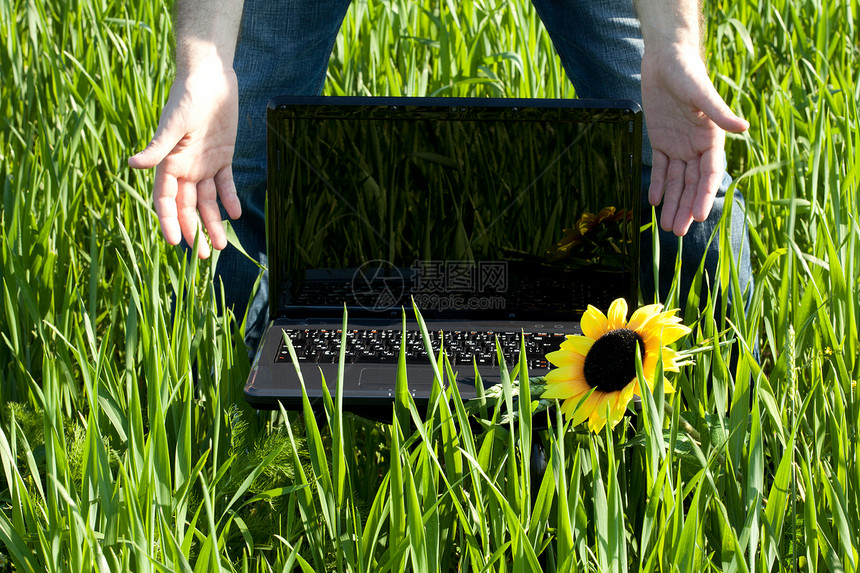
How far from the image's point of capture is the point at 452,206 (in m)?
1.10

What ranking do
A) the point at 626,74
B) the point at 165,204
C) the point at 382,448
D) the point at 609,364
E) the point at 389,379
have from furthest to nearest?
the point at 626,74 → the point at 382,448 → the point at 165,204 → the point at 389,379 → the point at 609,364

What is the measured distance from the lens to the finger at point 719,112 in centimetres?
93

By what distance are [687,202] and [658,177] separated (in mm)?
72

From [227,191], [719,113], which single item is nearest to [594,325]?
[719,113]

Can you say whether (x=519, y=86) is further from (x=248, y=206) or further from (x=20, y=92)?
(x=20, y=92)

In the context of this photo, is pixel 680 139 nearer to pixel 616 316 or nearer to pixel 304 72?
pixel 616 316

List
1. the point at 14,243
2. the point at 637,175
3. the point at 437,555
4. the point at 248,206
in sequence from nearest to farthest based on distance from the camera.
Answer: the point at 437,555 → the point at 637,175 → the point at 14,243 → the point at 248,206

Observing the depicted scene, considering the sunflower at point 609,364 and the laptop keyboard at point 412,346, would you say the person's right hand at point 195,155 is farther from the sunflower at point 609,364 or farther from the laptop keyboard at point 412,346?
the sunflower at point 609,364

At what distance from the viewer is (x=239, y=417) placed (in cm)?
96

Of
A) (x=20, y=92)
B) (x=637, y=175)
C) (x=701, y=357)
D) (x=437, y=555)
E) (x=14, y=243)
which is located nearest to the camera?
(x=437, y=555)

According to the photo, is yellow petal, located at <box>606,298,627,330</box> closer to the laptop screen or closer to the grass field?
the grass field

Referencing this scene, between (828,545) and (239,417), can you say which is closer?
(828,545)

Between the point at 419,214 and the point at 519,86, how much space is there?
81cm

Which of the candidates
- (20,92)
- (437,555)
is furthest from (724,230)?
(20,92)
